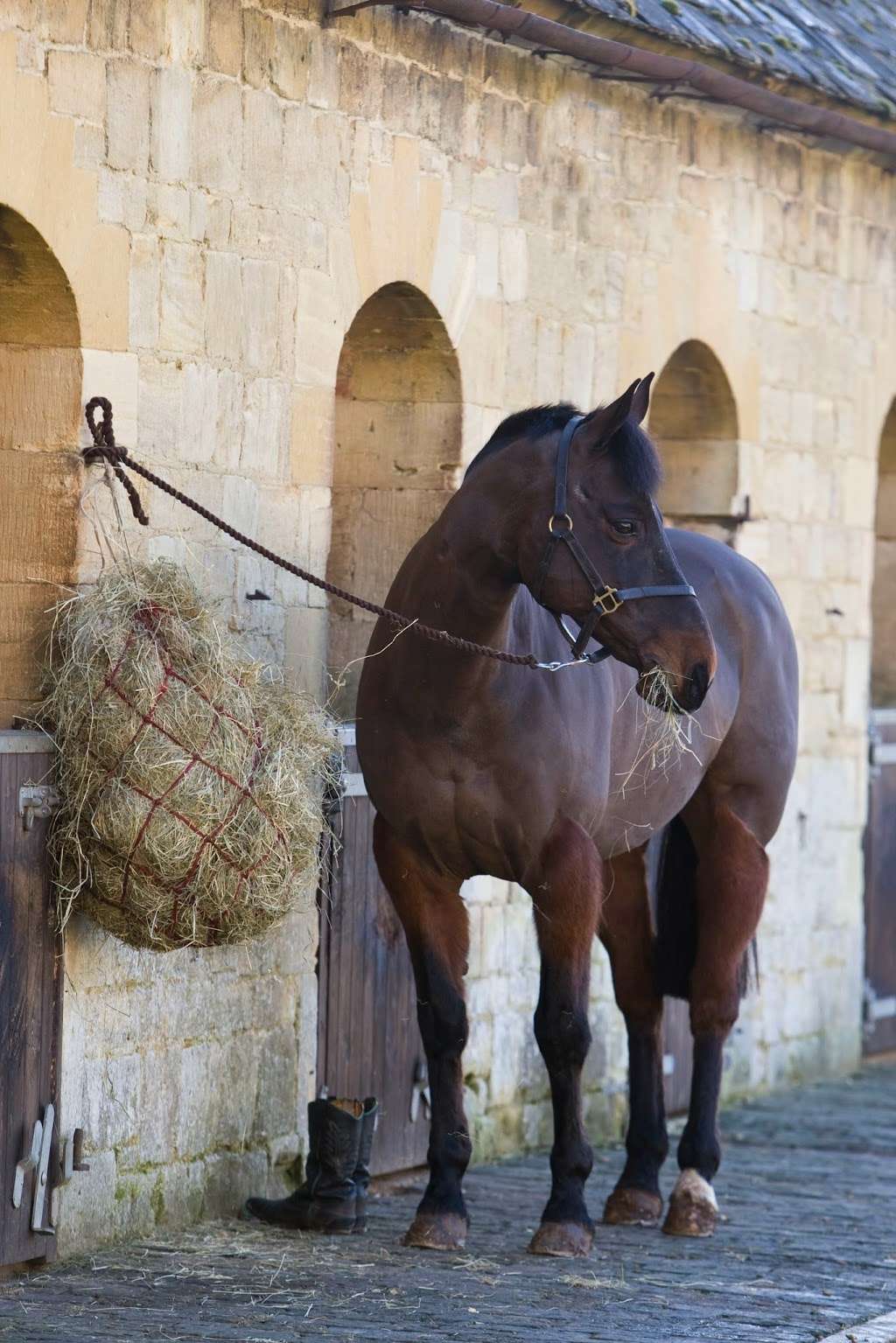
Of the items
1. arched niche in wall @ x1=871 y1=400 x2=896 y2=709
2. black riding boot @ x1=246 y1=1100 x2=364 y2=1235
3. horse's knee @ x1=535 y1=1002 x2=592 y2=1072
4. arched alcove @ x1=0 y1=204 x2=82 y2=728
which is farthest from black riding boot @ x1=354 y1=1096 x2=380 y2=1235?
arched niche in wall @ x1=871 y1=400 x2=896 y2=709

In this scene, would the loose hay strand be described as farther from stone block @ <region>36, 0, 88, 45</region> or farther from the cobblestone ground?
stone block @ <region>36, 0, 88, 45</region>

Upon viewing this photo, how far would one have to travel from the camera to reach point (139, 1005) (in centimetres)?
647

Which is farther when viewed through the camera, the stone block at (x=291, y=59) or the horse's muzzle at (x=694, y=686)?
the stone block at (x=291, y=59)

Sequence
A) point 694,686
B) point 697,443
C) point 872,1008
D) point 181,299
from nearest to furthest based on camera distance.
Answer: point 694,686, point 181,299, point 697,443, point 872,1008

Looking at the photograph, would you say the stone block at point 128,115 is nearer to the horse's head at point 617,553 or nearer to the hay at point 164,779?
the hay at point 164,779

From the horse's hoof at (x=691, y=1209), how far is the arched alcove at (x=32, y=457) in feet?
8.31

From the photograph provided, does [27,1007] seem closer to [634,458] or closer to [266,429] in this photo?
[266,429]

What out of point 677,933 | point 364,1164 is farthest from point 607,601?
point 364,1164

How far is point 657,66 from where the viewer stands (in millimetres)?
8000

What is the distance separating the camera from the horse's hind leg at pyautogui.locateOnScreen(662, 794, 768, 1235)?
718 cm

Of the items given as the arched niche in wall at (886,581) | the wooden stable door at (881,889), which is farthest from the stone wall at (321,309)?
the arched niche in wall at (886,581)

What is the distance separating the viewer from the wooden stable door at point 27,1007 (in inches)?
232

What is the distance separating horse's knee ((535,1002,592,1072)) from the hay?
2.54 feet

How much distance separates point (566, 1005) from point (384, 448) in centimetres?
239
